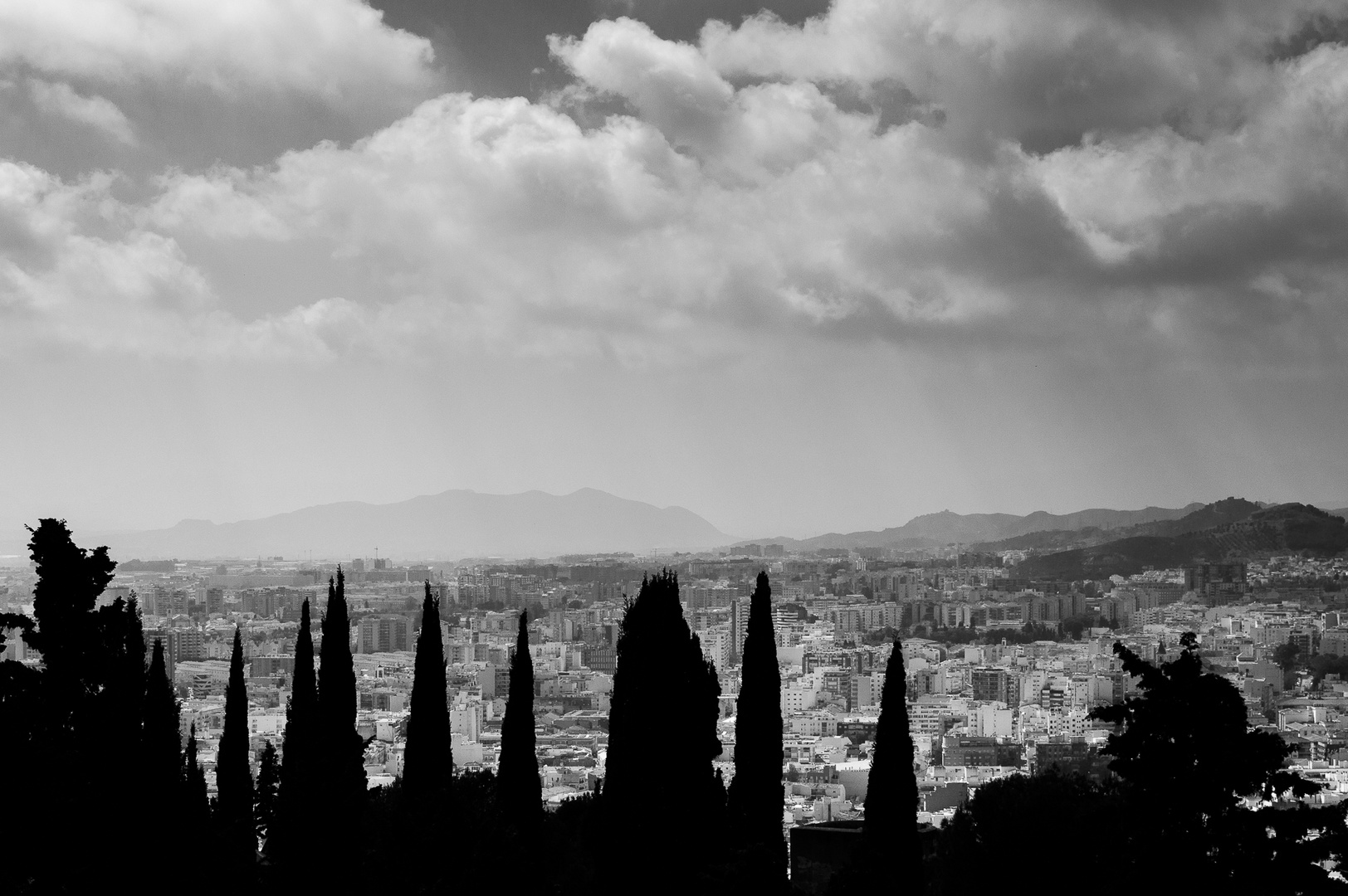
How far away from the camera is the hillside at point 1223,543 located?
12400cm

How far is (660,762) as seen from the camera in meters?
9.14

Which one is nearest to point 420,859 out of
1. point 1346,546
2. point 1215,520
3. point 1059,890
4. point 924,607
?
point 1059,890

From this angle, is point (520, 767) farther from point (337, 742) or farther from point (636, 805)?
point (636, 805)

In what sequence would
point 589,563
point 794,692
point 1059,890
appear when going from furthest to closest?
1. point 589,563
2. point 794,692
3. point 1059,890

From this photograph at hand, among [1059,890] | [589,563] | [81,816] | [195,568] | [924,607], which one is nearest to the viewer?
[81,816]

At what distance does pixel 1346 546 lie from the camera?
398 feet

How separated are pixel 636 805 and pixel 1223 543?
12772 centimetres

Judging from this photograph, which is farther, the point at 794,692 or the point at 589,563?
the point at 589,563

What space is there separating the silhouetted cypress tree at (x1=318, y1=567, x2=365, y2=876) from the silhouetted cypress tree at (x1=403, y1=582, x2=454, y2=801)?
612mm

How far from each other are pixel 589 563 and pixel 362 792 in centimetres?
14049

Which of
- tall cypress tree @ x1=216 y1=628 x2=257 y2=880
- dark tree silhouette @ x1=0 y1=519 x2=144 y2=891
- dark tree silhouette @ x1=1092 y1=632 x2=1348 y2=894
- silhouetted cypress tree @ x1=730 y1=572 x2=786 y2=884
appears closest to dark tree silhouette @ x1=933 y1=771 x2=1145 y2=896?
silhouetted cypress tree @ x1=730 y1=572 x2=786 y2=884

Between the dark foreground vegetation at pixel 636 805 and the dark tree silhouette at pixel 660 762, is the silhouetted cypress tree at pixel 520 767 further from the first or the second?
the dark tree silhouette at pixel 660 762

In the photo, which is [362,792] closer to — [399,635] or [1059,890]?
[1059,890]

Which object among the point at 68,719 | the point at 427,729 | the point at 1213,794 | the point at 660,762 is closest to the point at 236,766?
the point at 427,729
